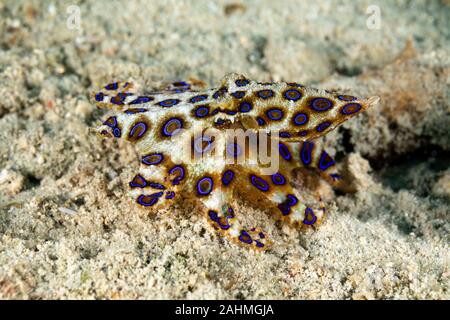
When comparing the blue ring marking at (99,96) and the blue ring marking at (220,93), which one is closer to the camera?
the blue ring marking at (220,93)

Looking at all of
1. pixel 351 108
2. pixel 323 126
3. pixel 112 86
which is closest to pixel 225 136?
pixel 323 126

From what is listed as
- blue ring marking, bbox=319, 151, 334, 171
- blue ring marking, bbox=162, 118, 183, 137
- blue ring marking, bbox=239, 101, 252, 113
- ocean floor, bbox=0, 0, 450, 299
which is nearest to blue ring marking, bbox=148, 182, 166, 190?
ocean floor, bbox=0, 0, 450, 299

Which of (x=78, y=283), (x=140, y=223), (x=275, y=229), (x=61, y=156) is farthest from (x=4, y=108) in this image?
(x=275, y=229)

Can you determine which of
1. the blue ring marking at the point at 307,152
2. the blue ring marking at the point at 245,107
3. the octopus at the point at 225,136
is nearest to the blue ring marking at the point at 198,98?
the octopus at the point at 225,136

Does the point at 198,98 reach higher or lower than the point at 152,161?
higher

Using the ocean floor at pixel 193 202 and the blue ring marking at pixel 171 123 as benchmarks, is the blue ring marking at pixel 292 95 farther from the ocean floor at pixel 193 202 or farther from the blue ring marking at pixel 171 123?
the ocean floor at pixel 193 202

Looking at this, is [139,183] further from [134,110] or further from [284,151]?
[284,151]

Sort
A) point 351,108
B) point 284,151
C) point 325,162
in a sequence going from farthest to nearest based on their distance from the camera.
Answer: point 325,162 → point 284,151 → point 351,108
